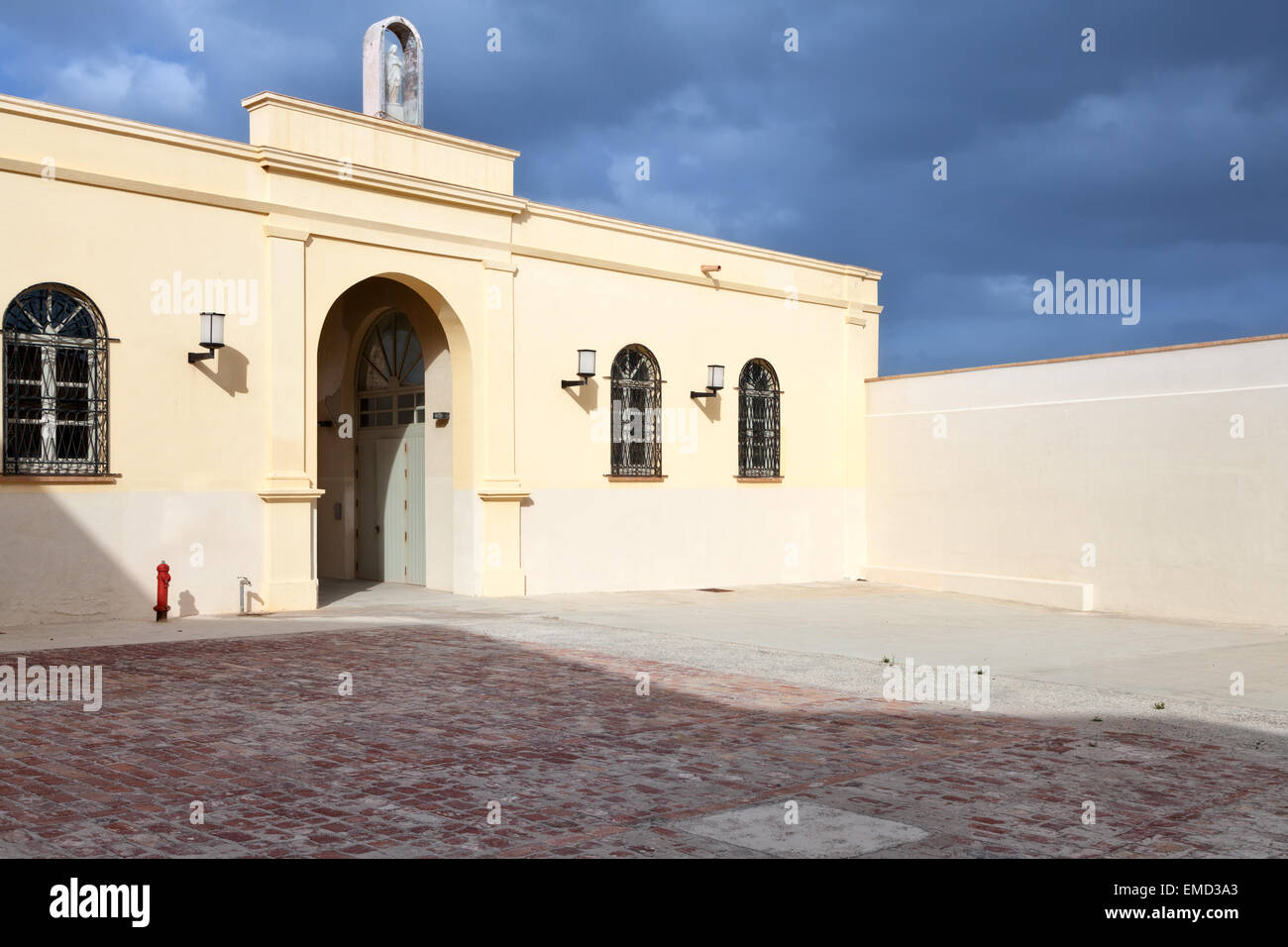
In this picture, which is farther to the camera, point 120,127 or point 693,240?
point 693,240

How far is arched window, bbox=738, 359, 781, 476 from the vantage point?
18391 mm

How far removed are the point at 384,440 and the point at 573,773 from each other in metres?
11.6

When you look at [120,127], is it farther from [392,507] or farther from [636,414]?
[636,414]

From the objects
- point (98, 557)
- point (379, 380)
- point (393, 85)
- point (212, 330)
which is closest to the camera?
point (98, 557)

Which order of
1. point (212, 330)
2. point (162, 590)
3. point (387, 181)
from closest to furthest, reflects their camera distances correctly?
point (162, 590), point (212, 330), point (387, 181)

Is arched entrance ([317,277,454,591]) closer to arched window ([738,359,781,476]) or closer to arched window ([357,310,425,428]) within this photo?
arched window ([357,310,425,428])

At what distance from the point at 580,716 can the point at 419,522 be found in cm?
931

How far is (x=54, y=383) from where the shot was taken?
452 inches

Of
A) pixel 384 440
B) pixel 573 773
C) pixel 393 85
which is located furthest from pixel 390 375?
pixel 573 773

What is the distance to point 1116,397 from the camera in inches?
614

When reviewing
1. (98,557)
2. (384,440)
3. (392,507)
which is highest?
(384,440)

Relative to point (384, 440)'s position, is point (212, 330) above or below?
above
